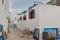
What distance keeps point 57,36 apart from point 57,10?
10.8ft

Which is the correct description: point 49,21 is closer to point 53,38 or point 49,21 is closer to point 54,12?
point 54,12

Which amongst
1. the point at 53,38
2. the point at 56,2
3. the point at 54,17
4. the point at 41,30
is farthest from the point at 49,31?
the point at 56,2

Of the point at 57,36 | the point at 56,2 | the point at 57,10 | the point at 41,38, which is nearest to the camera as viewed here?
the point at 57,36

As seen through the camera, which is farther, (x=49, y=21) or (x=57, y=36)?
(x=49, y=21)

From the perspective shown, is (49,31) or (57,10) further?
(57,10)

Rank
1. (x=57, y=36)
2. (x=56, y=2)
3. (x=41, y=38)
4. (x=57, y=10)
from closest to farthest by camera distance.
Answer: (x=57, y=36), (x=41, y=38), (x=57, y=10), (x=56, y=2)

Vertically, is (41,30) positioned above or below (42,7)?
below

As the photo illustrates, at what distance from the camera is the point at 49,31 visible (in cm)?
1071

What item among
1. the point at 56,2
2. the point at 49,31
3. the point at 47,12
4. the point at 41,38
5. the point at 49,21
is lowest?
the point at 41,38

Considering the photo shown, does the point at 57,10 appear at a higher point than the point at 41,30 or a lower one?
higher

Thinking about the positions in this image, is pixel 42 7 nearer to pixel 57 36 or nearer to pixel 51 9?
pixel 51 9

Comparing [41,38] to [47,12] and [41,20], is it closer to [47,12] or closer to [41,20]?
[41,20]

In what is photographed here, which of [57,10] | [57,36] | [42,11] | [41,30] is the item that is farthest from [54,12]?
[57,36]

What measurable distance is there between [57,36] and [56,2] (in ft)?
23.1
